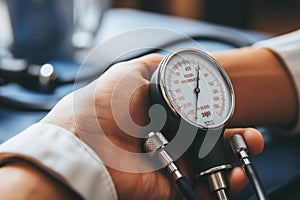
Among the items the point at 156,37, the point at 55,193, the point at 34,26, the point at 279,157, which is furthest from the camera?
the point at 156,37

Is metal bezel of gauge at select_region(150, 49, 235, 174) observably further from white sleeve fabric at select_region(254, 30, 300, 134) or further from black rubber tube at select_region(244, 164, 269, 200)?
white sleeve fabric at select_region(254, 30, 300, 134)

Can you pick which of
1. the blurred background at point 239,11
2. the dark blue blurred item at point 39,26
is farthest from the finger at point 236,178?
the blurred background at point 239,11

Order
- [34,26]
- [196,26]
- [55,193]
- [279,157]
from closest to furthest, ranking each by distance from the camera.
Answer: [55,193], [279,157], [34,26], [196,26]

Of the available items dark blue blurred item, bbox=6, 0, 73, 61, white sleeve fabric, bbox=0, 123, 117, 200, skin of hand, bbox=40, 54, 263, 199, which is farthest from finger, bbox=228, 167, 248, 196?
dark blue blurred item, bbox=6, 0, 73, 61

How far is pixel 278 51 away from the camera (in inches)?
27.6

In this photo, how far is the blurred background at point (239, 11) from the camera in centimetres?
210

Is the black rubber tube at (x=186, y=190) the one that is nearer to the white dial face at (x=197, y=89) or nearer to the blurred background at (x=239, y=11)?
the white dial face at (x=197, y=89)

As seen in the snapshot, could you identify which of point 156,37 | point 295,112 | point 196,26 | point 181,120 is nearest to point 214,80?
point 181,120

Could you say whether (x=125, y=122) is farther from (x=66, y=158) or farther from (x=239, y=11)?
(x=239, y=11)

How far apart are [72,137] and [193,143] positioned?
12 centimetres

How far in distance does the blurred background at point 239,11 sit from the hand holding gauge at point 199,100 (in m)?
1.60

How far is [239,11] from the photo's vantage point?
83.3 inches

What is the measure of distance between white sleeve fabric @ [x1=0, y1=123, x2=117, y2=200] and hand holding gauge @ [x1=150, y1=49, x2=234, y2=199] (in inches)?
3.2

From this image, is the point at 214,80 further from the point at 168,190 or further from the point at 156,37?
the point at 156,37
